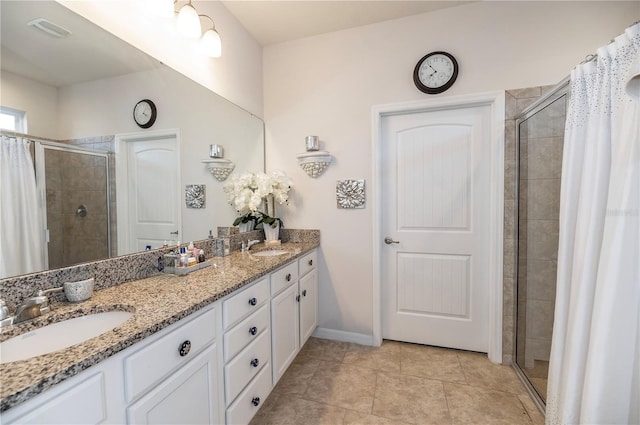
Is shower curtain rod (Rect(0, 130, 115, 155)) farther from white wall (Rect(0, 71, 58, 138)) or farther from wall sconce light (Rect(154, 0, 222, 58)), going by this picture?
wall sconce light (Rect(154, 0, 222, 58))

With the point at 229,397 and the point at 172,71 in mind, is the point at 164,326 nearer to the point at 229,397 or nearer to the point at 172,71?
the point at 229,397

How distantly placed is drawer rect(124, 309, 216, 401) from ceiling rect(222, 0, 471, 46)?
2.15m

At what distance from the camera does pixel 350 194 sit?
2.28 m

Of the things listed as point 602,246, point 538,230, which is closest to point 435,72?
point 538,230

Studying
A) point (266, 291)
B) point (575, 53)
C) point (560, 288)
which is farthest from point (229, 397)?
point (575, 53)

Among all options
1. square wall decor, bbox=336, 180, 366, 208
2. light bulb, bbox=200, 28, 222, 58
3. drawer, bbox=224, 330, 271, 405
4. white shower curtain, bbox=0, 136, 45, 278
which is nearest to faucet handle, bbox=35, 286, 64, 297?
white shower curtain, bbox=0, 136, 45, 278

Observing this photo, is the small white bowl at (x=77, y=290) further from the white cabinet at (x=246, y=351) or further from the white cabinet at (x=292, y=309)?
the white cabinet at (x=292, y=309)

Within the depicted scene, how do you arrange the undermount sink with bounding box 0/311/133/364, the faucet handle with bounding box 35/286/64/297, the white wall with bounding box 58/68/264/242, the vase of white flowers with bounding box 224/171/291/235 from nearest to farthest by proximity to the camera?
the undermount sink with bounding box 0/311/133/364
the faucet handle with bounding box 35/286/64/297
the white wall with bounding box 58/68/264/242
the vase of white flowers with bounding box 224/171/291/235

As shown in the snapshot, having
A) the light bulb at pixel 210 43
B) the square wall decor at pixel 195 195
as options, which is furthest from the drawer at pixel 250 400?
the light bulb at pixel 210 43

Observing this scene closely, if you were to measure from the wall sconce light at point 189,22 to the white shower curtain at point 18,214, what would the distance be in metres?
0.95

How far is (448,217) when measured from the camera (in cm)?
216

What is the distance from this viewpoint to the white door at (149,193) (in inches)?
51.6

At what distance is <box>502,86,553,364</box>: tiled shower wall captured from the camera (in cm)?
191

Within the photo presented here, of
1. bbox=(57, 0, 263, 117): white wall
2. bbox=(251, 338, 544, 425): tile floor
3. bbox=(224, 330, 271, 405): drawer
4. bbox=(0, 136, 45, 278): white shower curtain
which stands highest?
bbox=(57, 0, 263, 117): white wall
